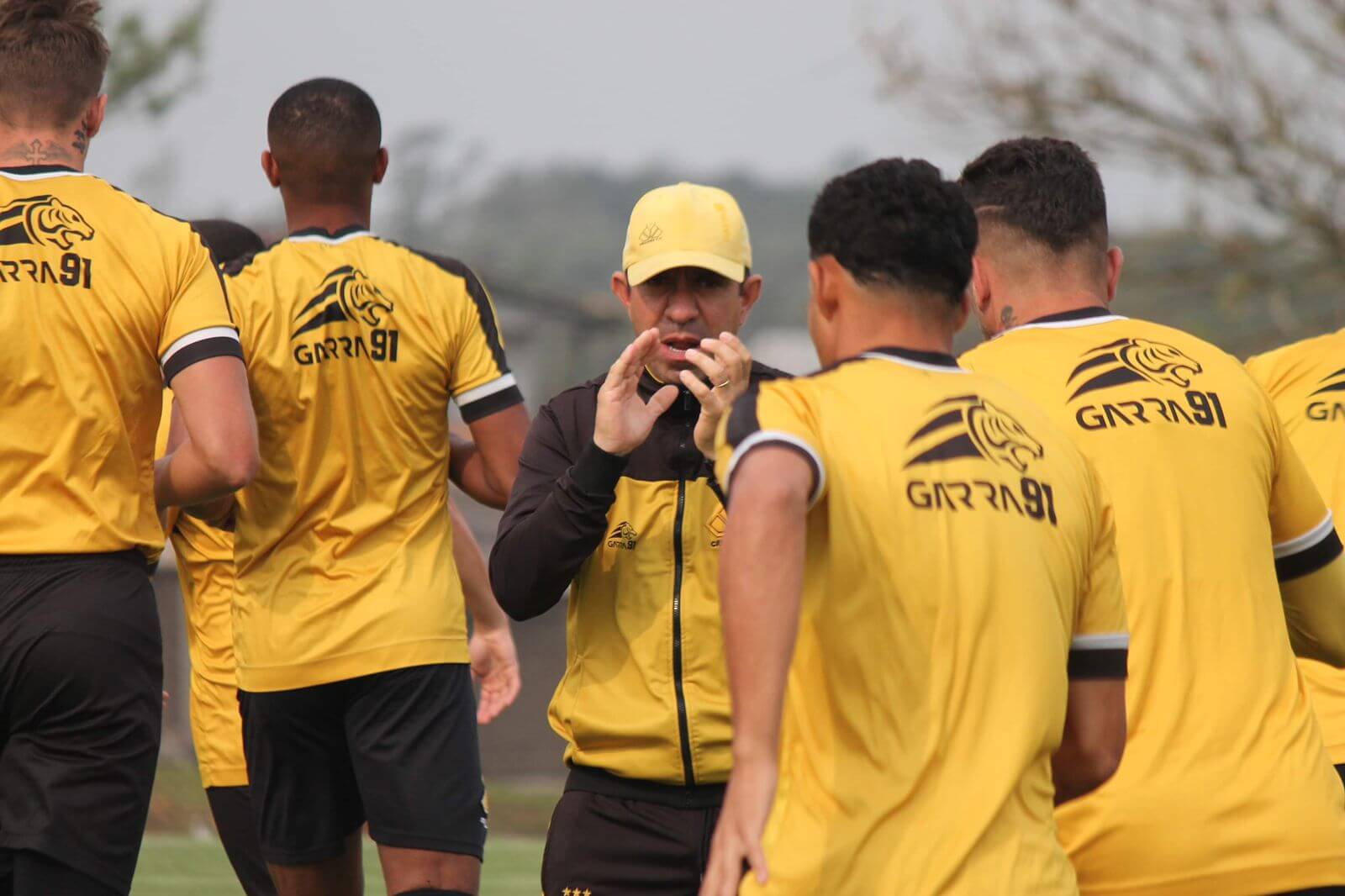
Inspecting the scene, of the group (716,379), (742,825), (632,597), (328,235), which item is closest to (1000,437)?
(742,825)

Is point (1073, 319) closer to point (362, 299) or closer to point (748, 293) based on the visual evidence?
point (748, 293)

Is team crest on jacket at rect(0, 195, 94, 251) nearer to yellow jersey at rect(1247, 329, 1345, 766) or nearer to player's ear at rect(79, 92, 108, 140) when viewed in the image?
player's ear at rect(79, 92, 108, 140)

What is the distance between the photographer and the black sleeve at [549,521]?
13.5ft

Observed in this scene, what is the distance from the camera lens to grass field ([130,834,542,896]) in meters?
9.96

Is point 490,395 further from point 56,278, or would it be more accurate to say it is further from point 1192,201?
point 1192,201

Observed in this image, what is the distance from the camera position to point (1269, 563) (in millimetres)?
3900

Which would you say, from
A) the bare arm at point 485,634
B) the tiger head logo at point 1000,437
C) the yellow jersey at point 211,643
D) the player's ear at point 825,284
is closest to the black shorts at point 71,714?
the bare arm at point 485,634

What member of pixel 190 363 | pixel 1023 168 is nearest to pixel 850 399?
pixel 1023 168

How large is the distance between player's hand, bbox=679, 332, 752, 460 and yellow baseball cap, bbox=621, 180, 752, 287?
462 mm

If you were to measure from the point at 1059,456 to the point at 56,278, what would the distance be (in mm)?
2497

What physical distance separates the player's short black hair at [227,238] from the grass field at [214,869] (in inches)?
177

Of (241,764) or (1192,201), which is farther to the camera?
(1192,201)

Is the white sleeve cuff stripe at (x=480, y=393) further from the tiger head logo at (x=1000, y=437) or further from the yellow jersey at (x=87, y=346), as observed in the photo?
the tiger head logo at (x=1000, y=437)

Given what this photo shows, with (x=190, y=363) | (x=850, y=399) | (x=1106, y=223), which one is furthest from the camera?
(x=190, y=363)
